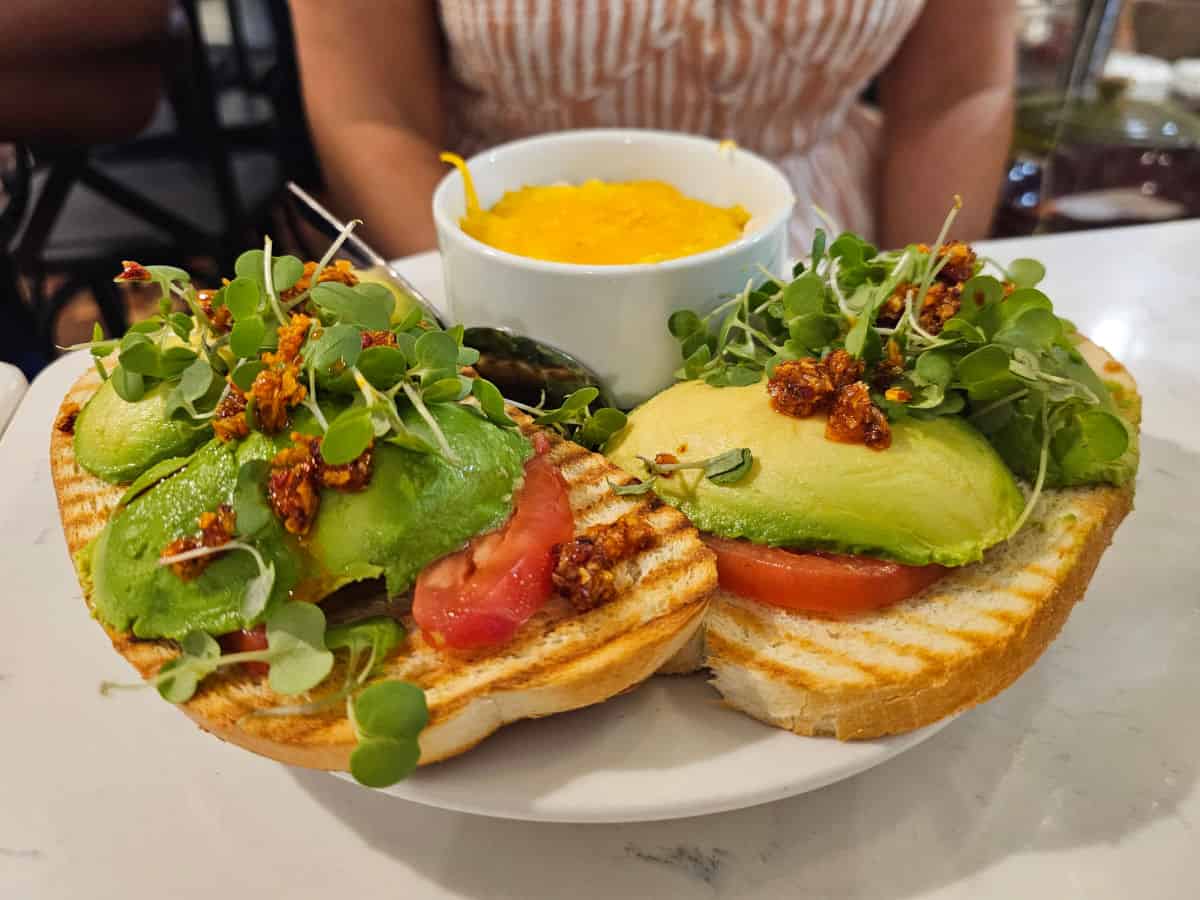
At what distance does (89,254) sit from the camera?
3.45 meters

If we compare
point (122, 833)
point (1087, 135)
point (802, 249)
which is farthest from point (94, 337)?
point (1087, 135)

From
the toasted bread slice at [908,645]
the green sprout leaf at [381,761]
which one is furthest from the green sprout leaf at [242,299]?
the toasted bread slice at [908,645]

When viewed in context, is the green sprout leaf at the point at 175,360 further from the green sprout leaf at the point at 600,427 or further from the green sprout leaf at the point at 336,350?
the green sprout leaf at the point at 600,427

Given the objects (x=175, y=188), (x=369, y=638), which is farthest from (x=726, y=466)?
(x=175, y=188)

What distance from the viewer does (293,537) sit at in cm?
92

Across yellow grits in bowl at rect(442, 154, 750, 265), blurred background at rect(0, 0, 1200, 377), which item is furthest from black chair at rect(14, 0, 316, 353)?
yellow grits in bowl at rect(442, 154, 750, 265)

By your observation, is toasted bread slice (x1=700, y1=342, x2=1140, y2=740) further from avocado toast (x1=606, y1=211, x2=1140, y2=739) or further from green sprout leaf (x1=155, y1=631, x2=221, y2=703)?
green sprout leaf (x1=155, y1=631, x2=221, y2=703)

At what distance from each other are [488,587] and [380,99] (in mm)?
1819

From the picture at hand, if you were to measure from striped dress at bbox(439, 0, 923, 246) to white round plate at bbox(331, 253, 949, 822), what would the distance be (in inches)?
66.5

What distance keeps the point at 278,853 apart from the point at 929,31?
8.37ft

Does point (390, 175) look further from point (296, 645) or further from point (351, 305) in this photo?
point (296, 645)

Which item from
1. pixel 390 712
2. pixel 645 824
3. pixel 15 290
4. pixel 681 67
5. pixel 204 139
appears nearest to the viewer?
Result: pixel 390 712

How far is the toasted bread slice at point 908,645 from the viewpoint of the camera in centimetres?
97

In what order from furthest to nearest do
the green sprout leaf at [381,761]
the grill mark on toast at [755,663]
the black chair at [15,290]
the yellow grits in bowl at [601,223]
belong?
the black chair at [15,290], the yellow grits in bowl at [601,223], the grill mark on toast at [755,663], the green sprout leaf at [381,761]
